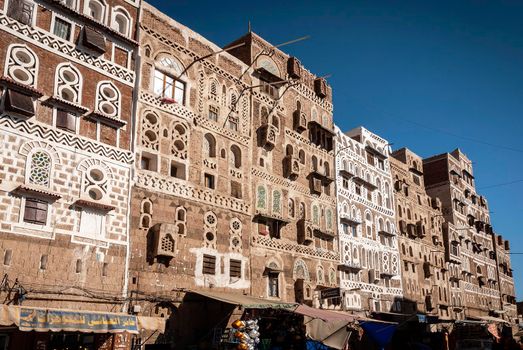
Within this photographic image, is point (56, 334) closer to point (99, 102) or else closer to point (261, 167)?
point (99, 102)

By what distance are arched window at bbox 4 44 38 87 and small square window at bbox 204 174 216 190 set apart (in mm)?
8827

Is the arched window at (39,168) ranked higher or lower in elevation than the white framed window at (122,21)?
lower

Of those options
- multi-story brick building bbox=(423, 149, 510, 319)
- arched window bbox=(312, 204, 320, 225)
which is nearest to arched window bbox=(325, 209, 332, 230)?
arched window bbox=(312, 204, 320, 225)

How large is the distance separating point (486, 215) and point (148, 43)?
186ft

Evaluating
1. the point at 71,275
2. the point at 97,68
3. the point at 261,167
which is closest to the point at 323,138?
the point at 261,167

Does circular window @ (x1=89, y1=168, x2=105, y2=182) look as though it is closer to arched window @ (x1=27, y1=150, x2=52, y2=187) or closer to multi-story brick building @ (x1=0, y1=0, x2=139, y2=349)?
multi-story brick building @ (x1=0, y1=0, x2=139, y2=349)

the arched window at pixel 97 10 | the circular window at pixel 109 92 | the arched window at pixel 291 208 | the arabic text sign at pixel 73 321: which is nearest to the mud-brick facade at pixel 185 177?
the circular window at pixel 109 92

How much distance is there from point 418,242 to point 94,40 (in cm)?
3387

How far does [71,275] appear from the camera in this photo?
17.1 metres

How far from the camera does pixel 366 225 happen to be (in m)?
36.6

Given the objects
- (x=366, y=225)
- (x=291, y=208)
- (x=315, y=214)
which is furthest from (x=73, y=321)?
(x=366, y=225)

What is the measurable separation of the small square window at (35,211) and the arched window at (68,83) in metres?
4.01

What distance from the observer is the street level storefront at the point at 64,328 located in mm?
13992

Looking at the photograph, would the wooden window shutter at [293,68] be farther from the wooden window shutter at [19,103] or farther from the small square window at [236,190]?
the wooden window shutter at [19,103]
